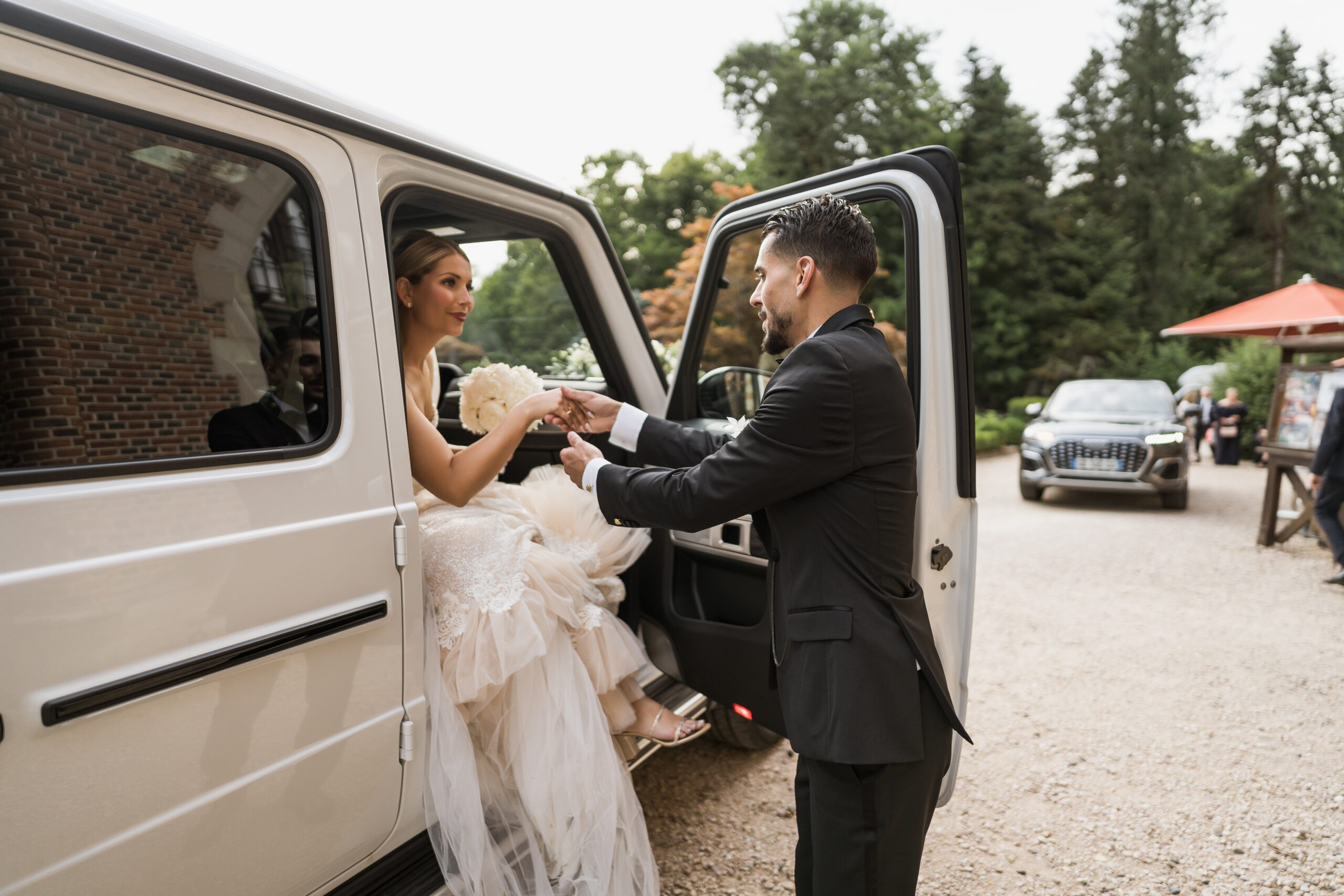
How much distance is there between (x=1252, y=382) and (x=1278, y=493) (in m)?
14.5

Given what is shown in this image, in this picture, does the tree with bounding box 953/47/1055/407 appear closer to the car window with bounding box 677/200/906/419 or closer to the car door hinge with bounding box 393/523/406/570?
the car window with bounding box 677/200/906/419

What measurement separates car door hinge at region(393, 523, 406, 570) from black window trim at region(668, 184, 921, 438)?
133 centimetres

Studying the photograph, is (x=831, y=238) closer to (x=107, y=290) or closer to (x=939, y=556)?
(x=939, y=556)

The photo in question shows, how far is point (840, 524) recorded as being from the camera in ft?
5.97

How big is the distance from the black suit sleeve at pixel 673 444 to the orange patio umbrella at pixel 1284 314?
9216 millimetres

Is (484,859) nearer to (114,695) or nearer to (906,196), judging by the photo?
(114,695)

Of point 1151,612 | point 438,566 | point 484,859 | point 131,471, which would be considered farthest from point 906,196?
point 1151,612

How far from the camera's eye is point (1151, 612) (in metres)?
6.32

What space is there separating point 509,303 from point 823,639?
2.41 metres

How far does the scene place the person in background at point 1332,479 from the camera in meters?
6.29

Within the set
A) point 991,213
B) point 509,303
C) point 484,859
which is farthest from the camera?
point 991,213

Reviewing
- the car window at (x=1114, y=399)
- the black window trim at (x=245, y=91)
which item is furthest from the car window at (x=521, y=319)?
the car window at (x=1114, y=399)

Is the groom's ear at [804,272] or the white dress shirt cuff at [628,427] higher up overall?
the groom's ear at [804,272]

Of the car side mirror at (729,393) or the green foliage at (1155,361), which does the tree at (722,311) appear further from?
the green foliage at (1155,361)
